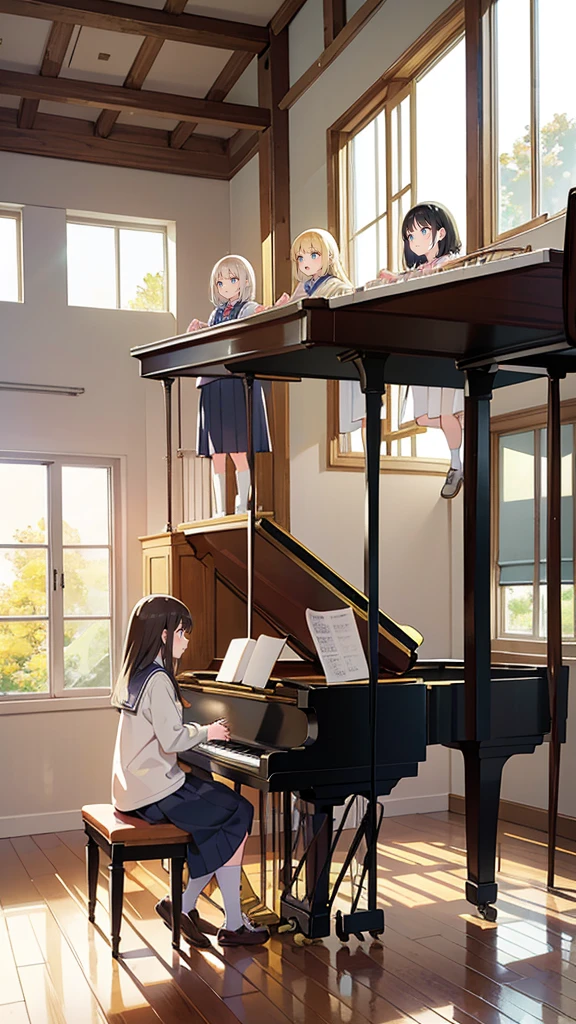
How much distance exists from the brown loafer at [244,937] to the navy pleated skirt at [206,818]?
275 millimetres

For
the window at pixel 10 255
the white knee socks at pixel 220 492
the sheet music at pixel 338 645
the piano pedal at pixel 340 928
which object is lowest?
the piano pedal at pixel 340 928

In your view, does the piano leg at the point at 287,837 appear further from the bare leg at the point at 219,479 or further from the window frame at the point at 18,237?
the window frame at the point at 18,237

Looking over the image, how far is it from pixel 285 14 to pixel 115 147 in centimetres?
161

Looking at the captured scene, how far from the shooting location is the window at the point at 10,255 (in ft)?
23.4

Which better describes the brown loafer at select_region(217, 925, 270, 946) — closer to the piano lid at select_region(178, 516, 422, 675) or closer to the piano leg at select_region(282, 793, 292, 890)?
the piano leg at select_region(282, 793, 292, 890)

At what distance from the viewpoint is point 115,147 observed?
24.3ft

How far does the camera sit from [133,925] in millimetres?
4246

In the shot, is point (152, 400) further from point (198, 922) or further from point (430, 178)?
point (198, 922)

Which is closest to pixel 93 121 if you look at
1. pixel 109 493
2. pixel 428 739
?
pixel 109 493

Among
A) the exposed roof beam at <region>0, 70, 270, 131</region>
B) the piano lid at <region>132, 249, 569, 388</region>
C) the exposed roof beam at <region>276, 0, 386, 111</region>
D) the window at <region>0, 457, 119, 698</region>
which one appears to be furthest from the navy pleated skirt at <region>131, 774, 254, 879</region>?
the exposed roof beam at <region>0, 70, 270, 131</region>

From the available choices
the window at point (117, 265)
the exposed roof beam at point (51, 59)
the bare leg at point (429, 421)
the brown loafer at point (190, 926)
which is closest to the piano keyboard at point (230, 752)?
the brown loafer at point (190, 926)

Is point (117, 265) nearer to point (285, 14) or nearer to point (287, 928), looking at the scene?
point (285, 14)

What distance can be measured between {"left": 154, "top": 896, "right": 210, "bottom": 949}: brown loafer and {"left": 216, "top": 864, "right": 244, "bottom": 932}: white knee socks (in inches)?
3.9

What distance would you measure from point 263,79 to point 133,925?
5272mm
